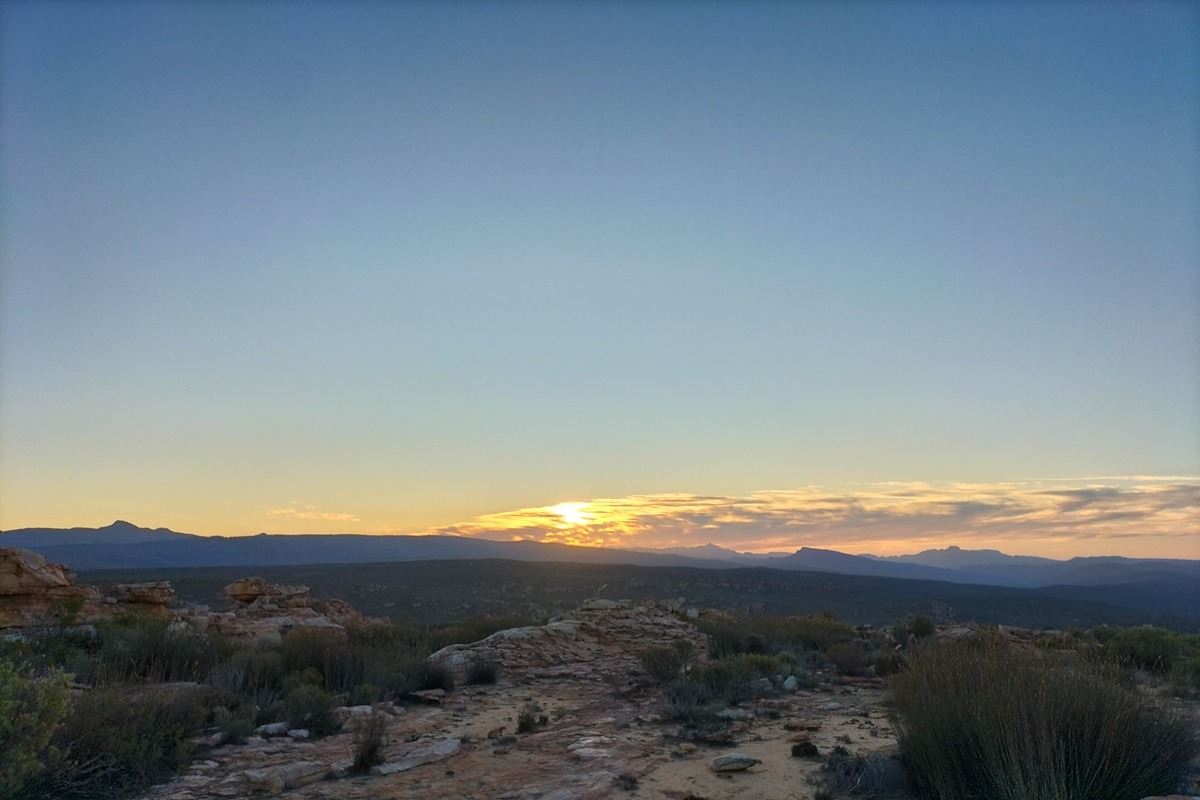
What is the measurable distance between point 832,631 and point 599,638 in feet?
19.0

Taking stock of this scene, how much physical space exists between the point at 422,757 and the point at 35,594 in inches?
672

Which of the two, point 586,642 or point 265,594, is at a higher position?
point 586,642

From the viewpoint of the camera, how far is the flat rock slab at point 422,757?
796 centimetres

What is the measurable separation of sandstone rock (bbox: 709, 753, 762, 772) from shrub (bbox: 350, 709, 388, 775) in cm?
361

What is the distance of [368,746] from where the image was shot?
8102mm

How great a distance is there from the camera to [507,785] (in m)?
7.43

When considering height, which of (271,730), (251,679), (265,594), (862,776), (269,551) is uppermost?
(862,776)

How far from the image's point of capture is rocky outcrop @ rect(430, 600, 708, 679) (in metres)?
15.3

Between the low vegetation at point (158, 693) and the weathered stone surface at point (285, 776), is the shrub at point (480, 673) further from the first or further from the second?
the weathered stone surface at point (285, 776)

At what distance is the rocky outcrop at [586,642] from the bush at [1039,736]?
8.66m

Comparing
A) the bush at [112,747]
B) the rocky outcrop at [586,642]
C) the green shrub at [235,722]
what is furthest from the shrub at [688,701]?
the bush at [112,747]

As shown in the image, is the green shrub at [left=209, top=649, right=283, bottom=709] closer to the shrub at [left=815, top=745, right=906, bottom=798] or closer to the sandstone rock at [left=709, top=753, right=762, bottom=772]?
the sandstone rock at [left=709, top=753, right=762, bottom=772]

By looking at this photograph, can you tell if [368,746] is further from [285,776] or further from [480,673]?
[480,673]

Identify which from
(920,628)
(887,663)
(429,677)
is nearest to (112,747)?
(429,677)
